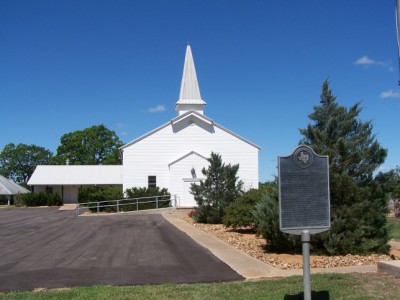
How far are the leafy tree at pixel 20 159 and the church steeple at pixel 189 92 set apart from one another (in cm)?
7027

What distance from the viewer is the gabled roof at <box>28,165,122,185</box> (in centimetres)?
5474

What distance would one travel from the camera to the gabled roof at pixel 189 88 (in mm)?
43797

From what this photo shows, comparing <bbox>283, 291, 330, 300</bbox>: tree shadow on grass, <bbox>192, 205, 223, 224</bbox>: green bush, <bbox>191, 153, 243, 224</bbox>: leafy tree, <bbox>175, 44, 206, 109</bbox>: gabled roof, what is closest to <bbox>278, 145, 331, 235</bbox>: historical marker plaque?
<bbox>283, 291, 330, 300</bbox>: tree shadow on grass

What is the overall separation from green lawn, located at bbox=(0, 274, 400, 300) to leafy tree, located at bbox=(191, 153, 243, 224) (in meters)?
14.4

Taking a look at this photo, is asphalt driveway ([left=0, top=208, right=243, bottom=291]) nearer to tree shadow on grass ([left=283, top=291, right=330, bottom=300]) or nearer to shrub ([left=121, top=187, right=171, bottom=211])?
tree shadow on grass ([left=283, top=291, right=330, bottom=300])

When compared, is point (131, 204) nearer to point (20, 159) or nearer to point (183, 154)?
point (183, 154)

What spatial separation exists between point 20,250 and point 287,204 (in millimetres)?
9634

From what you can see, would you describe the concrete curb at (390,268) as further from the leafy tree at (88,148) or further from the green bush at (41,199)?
the leafy tree at (88,148)

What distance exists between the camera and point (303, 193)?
23.1 feet

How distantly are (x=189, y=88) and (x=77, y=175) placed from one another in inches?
783

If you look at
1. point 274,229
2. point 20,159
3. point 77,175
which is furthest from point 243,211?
point 20,159

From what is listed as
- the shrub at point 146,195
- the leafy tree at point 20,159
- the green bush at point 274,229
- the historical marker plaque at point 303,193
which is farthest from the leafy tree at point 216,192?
the leafy tree at point 20,159

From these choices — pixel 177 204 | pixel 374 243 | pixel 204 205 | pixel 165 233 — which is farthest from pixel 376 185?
pixel 177 204

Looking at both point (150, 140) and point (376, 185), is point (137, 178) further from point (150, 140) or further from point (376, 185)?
point (376, 185)
